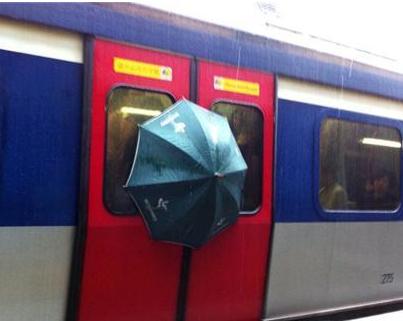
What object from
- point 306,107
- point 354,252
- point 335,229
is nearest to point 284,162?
point 306,107

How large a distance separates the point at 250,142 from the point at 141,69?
1.02 metres

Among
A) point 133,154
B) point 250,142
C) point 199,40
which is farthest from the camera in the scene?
point 250,142

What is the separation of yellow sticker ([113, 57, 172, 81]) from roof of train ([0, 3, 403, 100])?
13 cm

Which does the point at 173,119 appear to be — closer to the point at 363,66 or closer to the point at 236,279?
the point at 236,279

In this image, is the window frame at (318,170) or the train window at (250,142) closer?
the train window at (250,142)

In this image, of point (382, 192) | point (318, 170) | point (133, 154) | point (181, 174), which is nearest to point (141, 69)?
point (133, 154)

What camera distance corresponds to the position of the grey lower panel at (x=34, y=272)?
10.8 feet

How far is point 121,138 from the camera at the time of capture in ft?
12.3

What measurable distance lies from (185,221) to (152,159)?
0.41 meters

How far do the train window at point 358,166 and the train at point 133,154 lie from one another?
0.02 m

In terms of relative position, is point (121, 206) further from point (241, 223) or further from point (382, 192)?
point (382, 192)

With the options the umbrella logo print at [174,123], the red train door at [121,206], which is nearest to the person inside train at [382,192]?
the red train door at [121,206]

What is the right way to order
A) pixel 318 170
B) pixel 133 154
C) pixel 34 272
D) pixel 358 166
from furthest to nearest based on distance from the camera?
pixel 358 166, pixel 318 170, pixel 133 154, pixel 34 272

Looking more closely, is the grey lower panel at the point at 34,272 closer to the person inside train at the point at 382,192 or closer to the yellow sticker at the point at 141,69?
the yellow sticker at the point at 141,69
